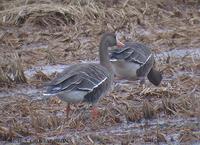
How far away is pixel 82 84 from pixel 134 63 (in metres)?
2.71

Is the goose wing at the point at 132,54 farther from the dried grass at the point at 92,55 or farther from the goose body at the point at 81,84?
the goose body at the point at 81,84

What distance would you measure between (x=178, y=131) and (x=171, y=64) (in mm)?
4228

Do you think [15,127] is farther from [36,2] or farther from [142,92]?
[36,2]

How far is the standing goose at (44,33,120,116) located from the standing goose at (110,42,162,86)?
5.16 feet

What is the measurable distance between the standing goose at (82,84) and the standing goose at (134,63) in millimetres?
1572

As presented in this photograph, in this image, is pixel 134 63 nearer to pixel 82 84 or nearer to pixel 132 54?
pixel 132 54

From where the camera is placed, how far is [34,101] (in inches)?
501

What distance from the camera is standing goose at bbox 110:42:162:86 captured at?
A: 13.7 m

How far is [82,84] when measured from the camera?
11328 millimetres

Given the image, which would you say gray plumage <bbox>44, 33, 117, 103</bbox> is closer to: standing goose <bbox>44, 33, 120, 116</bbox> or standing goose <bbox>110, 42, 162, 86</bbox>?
standing goose <bbox>44, 33, 120, 116</bbox>

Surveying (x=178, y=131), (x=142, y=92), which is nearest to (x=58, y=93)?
(x=178, y=131)

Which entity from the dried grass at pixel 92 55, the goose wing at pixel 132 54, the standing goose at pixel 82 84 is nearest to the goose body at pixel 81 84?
the standing goose at pixel 82 84

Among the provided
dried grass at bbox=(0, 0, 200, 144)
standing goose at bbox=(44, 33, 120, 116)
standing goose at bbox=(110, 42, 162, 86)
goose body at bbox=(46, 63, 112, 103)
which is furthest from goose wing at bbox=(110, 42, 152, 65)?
goose body at bbox=(46, 63, 112, 103)

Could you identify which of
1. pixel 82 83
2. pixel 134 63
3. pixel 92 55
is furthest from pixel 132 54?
pixel 82 83
